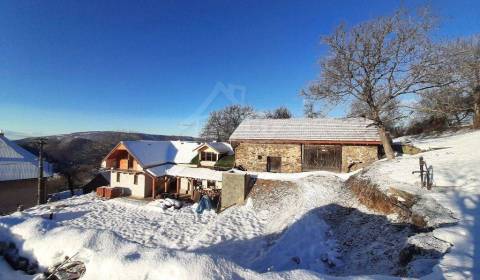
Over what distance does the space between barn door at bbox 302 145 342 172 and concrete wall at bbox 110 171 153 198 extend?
13.8 meters

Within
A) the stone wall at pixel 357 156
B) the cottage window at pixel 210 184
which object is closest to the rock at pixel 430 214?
the stone wall at pixel 357 156

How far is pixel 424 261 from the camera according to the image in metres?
4.22

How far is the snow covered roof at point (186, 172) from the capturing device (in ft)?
61.4

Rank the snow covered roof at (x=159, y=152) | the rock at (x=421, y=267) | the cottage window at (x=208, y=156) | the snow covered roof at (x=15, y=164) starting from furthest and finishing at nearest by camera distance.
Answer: the cottage window at (x=208, y=156) < the snow covered roof at (x=159, y=152) < the snow covered roof at (x=15, y=164) < the rock at (x=421, y=267)

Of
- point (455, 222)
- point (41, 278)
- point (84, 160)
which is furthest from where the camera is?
point (84, 160)

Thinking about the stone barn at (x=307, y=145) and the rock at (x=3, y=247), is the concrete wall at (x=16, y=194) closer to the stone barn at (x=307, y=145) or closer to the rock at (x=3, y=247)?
the stone barn at (x=307, y=145)

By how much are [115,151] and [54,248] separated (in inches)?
802

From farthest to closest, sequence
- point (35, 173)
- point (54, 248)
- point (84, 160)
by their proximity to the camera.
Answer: point (84, 160) → point (35, 173) → point (54, 248)

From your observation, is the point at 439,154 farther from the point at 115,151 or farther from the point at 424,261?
the point at 115,151

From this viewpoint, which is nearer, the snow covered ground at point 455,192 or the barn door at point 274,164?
the snow covered ground at point 455,192

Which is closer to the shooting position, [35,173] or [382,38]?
[382,38]

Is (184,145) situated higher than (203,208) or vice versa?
(184,145)

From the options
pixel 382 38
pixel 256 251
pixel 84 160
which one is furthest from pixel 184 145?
pixel 84 160

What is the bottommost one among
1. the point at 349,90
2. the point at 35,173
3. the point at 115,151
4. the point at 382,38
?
the point at 35,173
